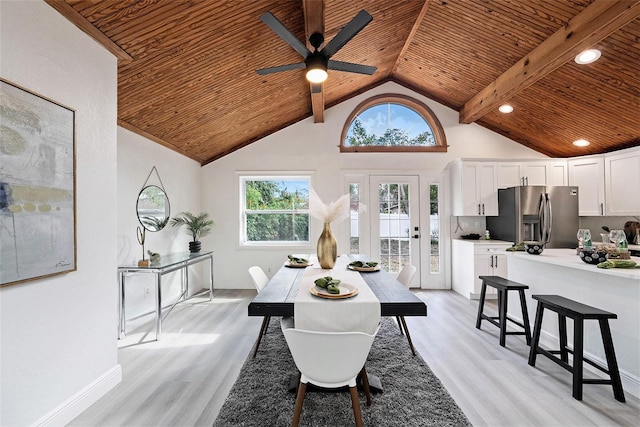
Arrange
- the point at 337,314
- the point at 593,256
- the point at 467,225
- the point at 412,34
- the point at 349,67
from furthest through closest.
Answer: the point at 467,225 < the point at 412,34 < the point at 349,67 < the point at 593,256 < the point at 337,314

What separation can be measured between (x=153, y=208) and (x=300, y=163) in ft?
8.12

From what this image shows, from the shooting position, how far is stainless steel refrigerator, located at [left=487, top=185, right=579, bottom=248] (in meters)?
4.43

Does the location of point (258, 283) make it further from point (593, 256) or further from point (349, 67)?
point (593, 256)

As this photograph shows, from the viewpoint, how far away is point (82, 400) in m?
2.00

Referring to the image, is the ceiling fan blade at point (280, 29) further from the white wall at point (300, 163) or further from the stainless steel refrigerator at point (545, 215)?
the stainless steel refrigerator at point (545, 215)

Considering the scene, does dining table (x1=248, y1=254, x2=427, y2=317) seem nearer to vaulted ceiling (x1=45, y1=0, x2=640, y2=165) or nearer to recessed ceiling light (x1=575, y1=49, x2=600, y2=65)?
vaulted ceiling (x1=45, y1=0, x2=640, y2=165)

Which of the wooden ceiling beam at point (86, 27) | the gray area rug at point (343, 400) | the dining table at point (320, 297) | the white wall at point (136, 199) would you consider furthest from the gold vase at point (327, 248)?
the white wall at point (136, 199)

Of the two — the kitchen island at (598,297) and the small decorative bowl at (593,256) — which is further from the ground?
the small decorative bowl at (593,256)

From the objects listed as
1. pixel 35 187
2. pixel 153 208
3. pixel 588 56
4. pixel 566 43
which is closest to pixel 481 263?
pixel 588 56

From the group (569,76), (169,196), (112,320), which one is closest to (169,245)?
(169,196)

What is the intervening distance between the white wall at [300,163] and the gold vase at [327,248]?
2.63 meters

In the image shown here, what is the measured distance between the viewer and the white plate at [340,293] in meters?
1.85

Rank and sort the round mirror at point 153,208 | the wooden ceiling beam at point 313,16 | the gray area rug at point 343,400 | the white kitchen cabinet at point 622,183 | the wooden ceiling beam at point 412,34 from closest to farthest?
1. the gray area rug at point 343,400
2. the wooden ceiling beam at point 313,16
3. the wooden ceiling beam at point 412,34
4. the round mirror at point 153,208
5. the white kitchen cabinet at point 622,183

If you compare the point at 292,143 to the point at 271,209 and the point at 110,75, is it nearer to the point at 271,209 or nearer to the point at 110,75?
the point at 271,209
